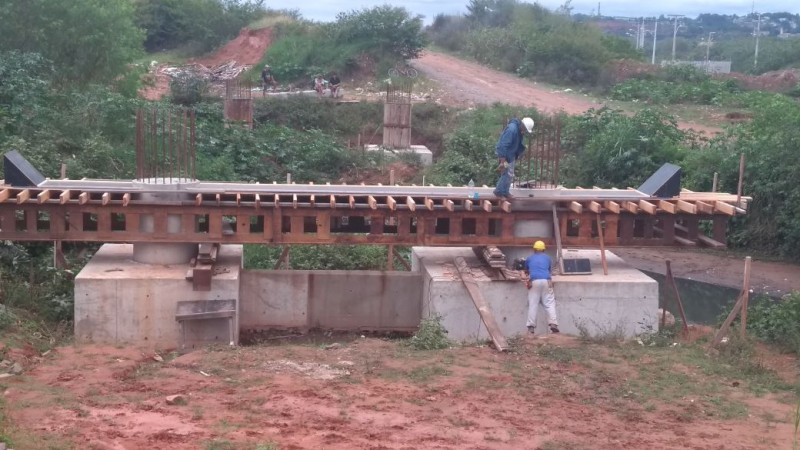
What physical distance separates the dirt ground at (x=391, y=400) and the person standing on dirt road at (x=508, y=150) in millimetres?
2867

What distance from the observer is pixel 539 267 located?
13.0m

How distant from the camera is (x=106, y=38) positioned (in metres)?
25.8

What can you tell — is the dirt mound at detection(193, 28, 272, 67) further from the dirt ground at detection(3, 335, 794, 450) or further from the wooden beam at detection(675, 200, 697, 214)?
the dirt ground at detection(3, 335, 794, 450)

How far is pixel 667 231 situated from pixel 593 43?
3063 centimetres

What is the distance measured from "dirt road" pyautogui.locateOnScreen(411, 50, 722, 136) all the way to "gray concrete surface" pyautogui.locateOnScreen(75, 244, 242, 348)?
21.2m

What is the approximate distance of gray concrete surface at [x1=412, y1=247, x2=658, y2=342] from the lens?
43.8ft

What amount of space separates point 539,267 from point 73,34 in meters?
16.8

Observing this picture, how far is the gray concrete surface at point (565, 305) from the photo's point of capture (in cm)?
1334

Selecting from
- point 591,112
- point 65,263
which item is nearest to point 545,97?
point 591,112

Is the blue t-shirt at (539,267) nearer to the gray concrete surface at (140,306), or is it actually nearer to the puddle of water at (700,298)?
the gray concrete surface at (140,306)

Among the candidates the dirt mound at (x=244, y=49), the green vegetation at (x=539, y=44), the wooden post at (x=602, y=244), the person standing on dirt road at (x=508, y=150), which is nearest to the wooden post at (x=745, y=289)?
the wooden post at (x=602, y=244)

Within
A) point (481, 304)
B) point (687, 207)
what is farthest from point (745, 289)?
point (481, 304)

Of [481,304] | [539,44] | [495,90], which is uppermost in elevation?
[539,44]

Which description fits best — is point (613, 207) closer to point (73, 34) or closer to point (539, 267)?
point (539, 267)
